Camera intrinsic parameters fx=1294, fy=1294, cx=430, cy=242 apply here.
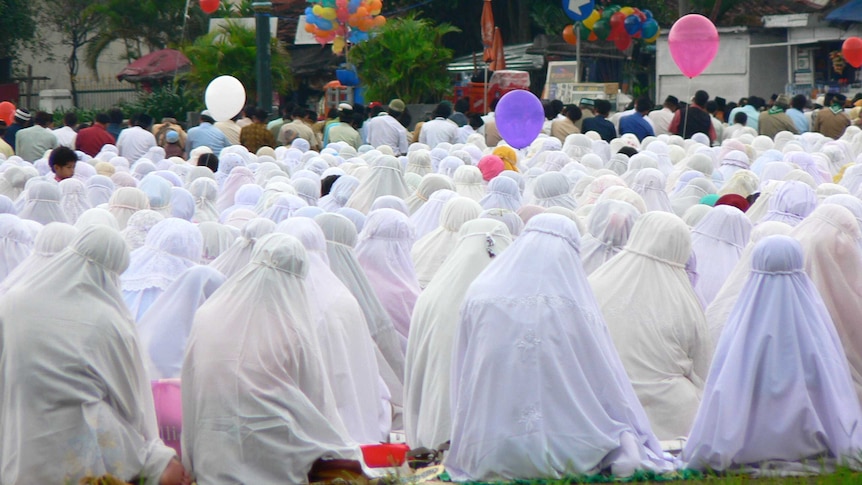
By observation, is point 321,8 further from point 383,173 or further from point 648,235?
point 648,235

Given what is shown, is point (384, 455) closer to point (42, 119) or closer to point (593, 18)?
point (42, 119)

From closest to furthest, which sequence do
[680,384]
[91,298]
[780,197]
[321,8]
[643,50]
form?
[91,298] → [680,384] → [780,197] → [321,8] → [643,50]

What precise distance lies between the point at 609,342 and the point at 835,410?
2.50 feet

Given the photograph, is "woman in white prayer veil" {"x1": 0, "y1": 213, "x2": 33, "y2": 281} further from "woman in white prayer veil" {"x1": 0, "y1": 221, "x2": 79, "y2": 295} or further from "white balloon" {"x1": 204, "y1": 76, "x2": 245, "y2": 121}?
"white balloon" {"x1": 204, "y1": 76, "x2": 245, "y2": 121}

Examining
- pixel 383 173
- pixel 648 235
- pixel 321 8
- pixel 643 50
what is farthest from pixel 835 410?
pixel 643 50

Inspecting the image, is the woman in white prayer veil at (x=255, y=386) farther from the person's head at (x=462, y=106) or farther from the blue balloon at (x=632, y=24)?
the blue balloon at (x=632, y=24)

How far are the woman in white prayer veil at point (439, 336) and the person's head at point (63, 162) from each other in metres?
4.39

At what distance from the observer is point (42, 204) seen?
7.58m

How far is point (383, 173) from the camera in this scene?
27.8ft

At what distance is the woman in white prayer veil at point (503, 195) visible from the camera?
7.52m

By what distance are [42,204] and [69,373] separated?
3.95 metres

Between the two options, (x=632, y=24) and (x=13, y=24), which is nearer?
(x=632, y=24)

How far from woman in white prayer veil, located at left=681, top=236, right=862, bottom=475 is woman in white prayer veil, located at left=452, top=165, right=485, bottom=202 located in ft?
14.7

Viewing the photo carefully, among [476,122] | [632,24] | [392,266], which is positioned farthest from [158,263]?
[632,24]
